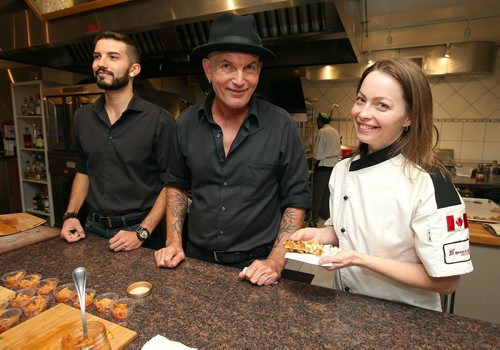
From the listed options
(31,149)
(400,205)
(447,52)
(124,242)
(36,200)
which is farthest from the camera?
(36,200)

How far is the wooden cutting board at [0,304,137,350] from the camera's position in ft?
2.67

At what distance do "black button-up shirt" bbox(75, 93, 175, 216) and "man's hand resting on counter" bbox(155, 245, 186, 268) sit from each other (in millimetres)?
649

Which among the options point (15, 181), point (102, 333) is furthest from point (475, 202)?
point (15, 181)

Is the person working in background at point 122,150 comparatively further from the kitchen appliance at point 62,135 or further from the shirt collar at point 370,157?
the kitchen appliance at point 62,135

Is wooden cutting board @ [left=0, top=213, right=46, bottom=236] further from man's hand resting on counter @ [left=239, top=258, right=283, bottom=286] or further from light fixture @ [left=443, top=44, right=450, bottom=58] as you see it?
light fixture @ [left=443, top=44, right=450, bottom=58]

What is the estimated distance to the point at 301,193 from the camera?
1.49 m

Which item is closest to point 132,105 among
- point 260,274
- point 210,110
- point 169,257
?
point 210,110

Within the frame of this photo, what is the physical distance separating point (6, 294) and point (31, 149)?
4317 millimetres

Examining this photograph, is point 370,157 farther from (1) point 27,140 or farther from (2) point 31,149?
(1) point 27,140

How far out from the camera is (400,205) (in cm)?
101

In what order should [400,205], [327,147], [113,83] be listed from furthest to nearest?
1. [327,147]
2. [113,83]
3. [400,205]

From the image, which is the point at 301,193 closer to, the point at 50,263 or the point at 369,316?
the point at 369,316

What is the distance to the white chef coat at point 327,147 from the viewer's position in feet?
17.2

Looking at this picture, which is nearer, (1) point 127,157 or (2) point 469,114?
(1) point 127,157
